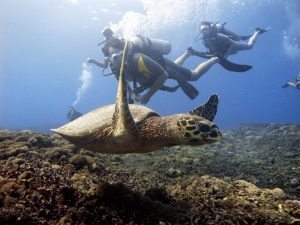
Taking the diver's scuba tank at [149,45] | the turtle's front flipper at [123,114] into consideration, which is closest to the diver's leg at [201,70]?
the diver's scuba tank at [149,45]

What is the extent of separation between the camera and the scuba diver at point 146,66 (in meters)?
7.17

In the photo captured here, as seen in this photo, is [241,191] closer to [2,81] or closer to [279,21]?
[279,21]

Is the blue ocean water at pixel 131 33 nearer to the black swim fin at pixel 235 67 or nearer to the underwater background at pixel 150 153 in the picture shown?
the underwater background at pixel 150 153

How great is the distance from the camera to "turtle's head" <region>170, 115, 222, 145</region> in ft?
10.2

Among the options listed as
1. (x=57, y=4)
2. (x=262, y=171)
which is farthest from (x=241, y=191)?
(x=57, y=4)

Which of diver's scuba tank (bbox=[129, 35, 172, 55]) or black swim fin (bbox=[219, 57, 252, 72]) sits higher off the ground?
black swim fin (bbox=[219, 57, 252, 72])

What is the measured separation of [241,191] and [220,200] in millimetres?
513

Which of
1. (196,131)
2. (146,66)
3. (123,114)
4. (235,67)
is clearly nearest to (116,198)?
(123,114)

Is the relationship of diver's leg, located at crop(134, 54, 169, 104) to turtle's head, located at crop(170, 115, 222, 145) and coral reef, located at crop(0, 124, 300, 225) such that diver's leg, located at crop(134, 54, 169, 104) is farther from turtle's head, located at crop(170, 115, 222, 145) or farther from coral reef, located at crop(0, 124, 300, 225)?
turtle's head, located at crop(170, 115, 222, 145)

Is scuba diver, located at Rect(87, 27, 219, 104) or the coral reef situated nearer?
the coral reef

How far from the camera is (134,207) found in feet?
9.41

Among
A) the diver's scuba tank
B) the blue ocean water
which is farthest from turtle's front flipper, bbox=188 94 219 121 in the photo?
the blue ocean water

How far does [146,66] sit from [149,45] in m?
1.84

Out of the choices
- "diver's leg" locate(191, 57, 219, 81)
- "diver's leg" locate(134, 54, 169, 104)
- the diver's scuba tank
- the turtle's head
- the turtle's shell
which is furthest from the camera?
"diver's leg" locate(191, 57, 219, 81)
